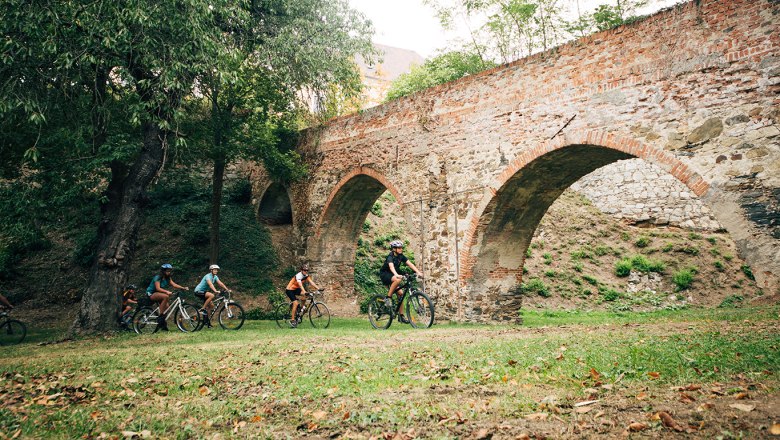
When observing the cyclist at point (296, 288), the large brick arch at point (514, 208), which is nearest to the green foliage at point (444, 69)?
the large brick arch at point (514, 208)

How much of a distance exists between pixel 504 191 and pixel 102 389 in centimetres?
794

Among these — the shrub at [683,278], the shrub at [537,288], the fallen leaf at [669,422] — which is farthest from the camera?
the shrub at [537,288]

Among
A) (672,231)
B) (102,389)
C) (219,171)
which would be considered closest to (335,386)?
(102,389)

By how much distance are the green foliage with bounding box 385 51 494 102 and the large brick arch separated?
1250 cm

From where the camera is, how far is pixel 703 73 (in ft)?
26.0

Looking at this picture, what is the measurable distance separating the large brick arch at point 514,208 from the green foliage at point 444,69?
1250 cm

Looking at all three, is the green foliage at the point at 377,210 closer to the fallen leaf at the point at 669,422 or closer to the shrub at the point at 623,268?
the shrub at the point at 623,268

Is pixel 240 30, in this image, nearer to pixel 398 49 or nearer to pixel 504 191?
pixel 504 191

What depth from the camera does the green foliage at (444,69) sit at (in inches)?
898

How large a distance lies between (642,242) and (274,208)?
1263cm

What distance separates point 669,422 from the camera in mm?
2605

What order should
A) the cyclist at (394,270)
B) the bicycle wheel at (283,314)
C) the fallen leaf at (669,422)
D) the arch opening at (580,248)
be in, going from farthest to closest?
1. the bicycle wheel at (283,314)
2. the arch opening at (580,248)
3. the cyclist at (394,270)
4. the fallen leaf at (669,422)

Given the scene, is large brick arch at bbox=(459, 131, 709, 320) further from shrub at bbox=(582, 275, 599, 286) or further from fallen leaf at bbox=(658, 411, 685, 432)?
fallen leaf at bbox=(658, 411, 685, 432)

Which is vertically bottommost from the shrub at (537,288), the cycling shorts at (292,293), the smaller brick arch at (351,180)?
the cycling shorts at (292,293)
